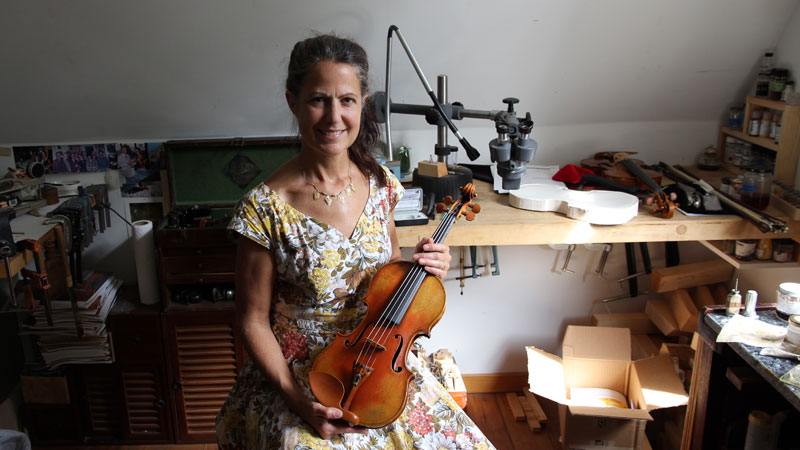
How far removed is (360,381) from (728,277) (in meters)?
1.82

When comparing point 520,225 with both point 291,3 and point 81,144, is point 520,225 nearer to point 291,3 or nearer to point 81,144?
point 291,3

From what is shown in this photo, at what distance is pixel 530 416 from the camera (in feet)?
8.21

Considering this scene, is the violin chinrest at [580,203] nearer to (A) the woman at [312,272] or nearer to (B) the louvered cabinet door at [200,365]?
(A) the woman at [312,272]

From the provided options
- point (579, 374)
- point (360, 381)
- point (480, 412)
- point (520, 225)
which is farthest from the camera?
point (480, 412)

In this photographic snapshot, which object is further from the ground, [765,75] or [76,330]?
[765,75]

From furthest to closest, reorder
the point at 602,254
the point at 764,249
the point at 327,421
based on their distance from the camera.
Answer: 1. the point at 602,254
2. the point at 764,249
3. the point at 327,421

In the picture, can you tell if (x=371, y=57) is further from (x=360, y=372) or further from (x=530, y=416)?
(x=530, y=416)

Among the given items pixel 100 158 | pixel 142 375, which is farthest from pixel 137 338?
pixel 100 158

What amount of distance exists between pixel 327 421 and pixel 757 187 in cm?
156

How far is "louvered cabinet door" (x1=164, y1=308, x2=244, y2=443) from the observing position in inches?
88.3

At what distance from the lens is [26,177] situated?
226 cm

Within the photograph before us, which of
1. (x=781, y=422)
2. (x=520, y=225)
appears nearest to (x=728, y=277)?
(x=781, y=422)

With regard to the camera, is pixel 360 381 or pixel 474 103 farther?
pixel 474 103

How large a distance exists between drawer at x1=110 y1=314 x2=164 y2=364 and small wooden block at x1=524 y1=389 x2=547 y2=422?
1.46 meters
